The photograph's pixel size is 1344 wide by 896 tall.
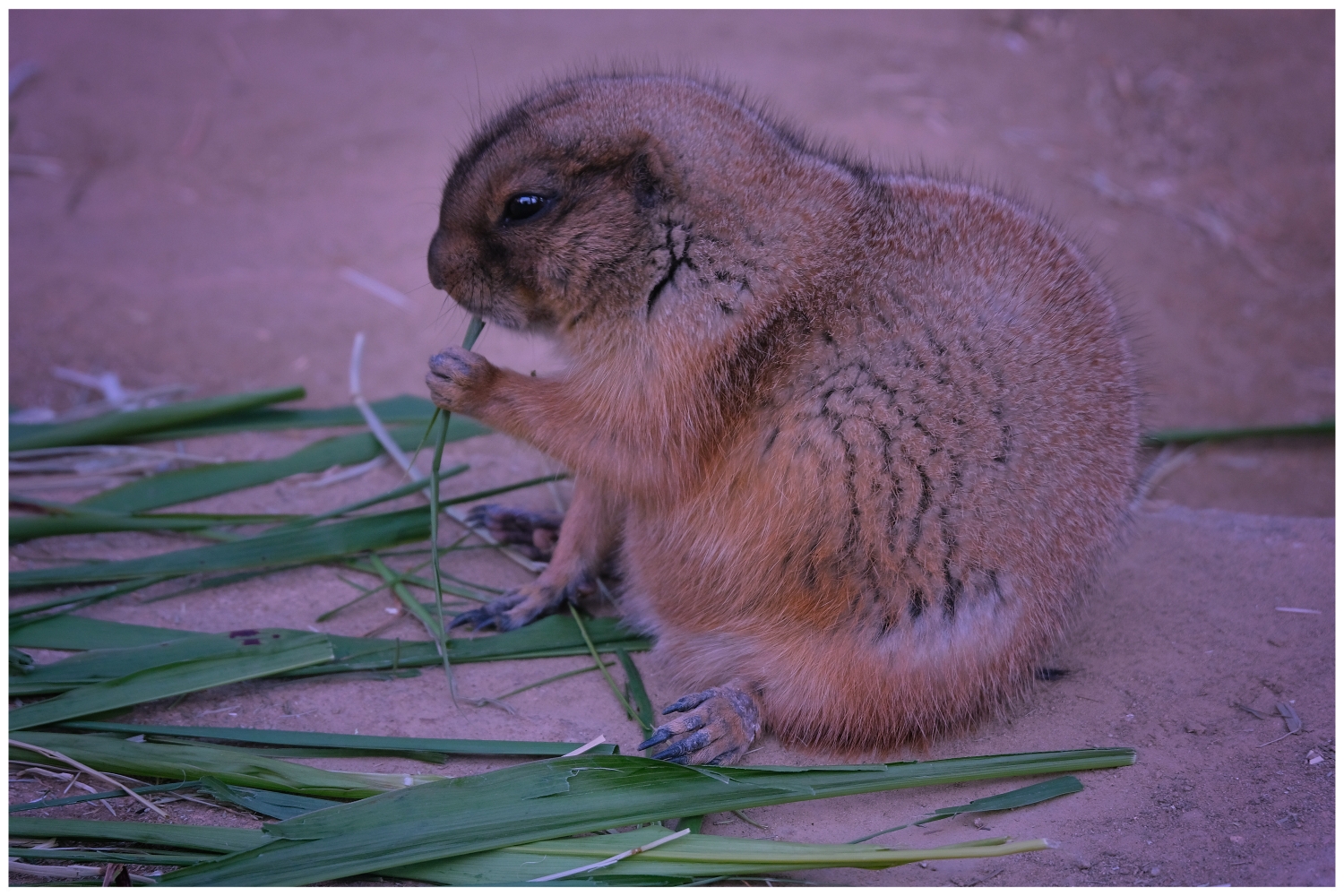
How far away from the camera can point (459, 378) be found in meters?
3.61

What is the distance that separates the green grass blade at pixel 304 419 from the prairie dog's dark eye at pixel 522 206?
1853 mm

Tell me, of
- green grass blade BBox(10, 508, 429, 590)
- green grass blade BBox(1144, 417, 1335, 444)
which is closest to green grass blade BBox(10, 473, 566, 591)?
green grass blade BBox(10, 508, 429, 590)

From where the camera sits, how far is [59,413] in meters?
5.70

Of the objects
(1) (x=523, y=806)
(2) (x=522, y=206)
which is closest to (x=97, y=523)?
(2) (x=522, y=206)

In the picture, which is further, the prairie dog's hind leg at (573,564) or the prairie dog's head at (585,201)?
the prairie dog's hind leg at (573,564)

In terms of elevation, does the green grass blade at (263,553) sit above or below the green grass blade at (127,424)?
below

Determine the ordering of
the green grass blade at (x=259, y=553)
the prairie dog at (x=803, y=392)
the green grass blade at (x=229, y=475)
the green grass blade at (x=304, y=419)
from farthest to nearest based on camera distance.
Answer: the green grass blade at (x=304, y=419) → the green grass blade at (x=229, y=475) → the green grass blade at (x=259, y=553) → the prairie dog at (x=803, y=392)

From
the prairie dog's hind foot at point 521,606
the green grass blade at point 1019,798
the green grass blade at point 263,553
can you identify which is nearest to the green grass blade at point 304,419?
the green grass blade at point 263,553

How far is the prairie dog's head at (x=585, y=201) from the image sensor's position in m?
3.45

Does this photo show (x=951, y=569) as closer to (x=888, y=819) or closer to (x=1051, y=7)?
(x=888, y=819)

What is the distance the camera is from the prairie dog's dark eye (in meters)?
3.52

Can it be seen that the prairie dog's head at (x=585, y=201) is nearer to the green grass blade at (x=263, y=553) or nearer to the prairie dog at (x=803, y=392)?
the prairie dog at (x=803, y=392)

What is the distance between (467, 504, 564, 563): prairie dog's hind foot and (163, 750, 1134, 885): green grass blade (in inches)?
69.7

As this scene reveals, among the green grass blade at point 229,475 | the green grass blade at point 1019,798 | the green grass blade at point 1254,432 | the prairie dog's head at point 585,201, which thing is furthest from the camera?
the green grass blade at point 1254,432
